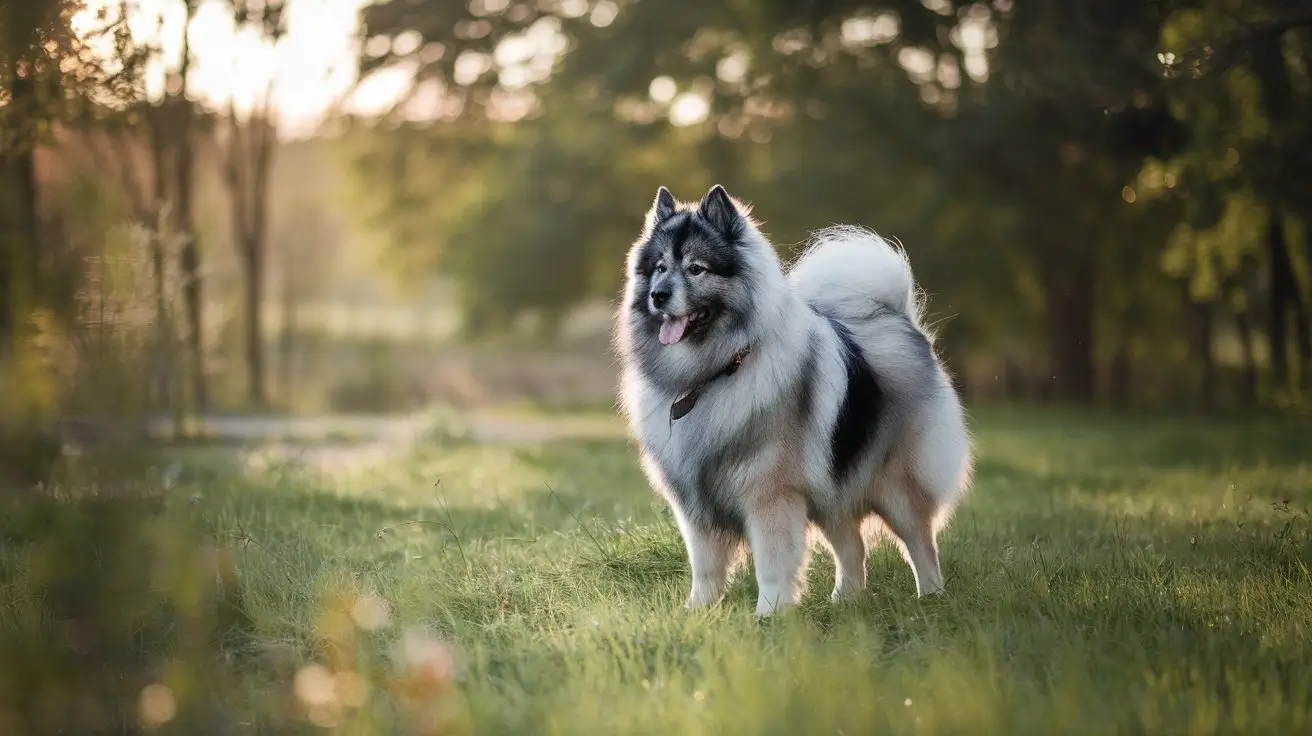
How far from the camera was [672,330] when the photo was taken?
4914 mm

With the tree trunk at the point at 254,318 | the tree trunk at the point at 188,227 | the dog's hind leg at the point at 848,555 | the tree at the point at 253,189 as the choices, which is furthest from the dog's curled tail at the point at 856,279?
the tree trunk at the point at 254,318

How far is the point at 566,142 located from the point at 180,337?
1254 centimetres

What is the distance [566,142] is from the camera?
23500 mm

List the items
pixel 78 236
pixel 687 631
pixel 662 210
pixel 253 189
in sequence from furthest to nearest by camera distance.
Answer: pixel 253 189, pixel 78 236, pixel 662 210, pixel 687 631

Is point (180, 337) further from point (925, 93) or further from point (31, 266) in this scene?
point (925, 93)

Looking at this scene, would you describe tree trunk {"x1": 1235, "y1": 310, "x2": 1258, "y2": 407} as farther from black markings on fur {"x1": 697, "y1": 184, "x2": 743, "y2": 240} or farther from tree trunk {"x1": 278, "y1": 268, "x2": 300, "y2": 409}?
black markings on fur {"x1": 697, "y1": 184, "x2": 743, "y2": 240}

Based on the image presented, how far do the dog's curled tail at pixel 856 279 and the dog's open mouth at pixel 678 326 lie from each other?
35.2 inches

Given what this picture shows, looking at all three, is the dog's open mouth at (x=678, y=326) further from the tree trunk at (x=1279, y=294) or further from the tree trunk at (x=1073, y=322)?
the tree trunk at (x=1073, y=322)

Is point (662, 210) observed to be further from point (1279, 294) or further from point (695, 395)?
point (1279, 294)

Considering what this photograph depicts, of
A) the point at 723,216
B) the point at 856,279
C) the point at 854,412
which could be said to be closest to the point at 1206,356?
the point at 856,279

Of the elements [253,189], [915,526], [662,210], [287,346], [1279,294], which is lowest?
[287,346]

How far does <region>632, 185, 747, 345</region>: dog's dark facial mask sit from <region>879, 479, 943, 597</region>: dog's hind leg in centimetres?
128

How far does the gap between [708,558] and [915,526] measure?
1.09 m

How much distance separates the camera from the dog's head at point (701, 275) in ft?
16.0
